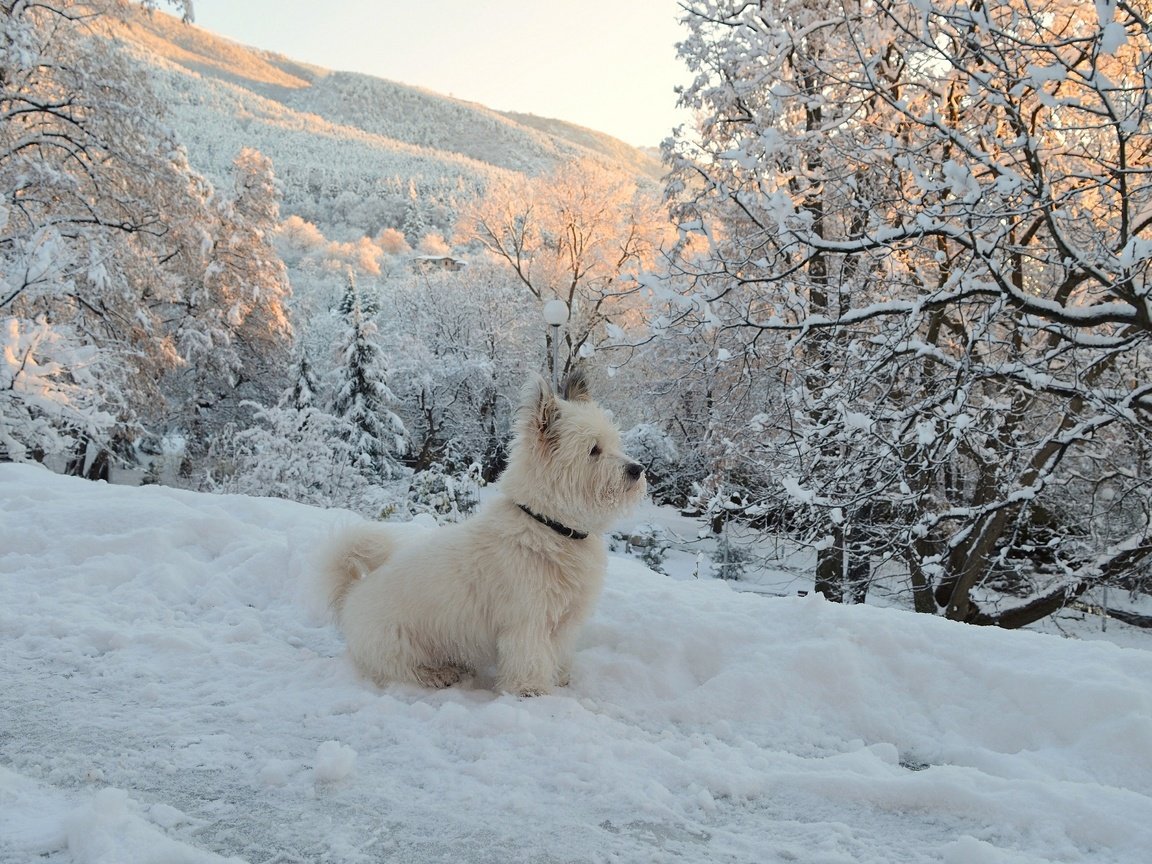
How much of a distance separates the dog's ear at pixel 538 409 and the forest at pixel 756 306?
158 cm

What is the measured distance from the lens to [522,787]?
267 centimetres

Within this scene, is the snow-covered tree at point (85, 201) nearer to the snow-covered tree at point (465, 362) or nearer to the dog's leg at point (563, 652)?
the dog's leg at point (563, 652)

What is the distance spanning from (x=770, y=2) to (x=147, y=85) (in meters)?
14.9

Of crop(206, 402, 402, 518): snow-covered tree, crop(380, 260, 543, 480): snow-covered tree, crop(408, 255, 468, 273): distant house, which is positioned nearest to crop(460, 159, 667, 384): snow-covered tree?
crop(380, 260, 543, 480): snow-covered tree

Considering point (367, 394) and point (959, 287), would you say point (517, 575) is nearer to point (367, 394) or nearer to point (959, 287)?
point (959, 287)

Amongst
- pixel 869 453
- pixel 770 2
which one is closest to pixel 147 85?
pixel 770 2

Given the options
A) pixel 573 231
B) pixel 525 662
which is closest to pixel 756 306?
pixel 525 662

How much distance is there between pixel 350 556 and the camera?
441 centimetres

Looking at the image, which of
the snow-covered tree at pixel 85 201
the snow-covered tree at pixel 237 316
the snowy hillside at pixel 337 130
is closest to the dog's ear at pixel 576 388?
the snow-covered tree at pixel 85 201

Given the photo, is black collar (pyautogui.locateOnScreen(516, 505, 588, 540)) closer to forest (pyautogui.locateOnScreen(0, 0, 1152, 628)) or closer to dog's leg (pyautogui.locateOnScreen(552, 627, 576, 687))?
dog's leg (pyautogui.locateOnScreen(552, 627, 576, 687))

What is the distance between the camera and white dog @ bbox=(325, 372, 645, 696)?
3.75 m

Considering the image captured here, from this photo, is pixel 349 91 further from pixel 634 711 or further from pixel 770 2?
pixel 634 711

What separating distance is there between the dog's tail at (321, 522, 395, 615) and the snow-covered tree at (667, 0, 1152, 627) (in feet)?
9.52

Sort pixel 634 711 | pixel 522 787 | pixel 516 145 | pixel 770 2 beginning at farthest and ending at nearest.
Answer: pixel 516 145 < pixel 770 2 < pixel 634 711 < pixel 522 787
